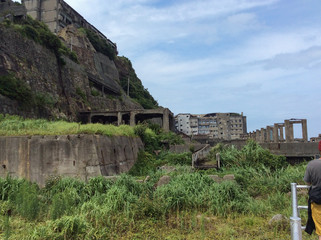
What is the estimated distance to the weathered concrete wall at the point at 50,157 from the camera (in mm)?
9281

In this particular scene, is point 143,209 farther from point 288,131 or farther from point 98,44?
point 98,44

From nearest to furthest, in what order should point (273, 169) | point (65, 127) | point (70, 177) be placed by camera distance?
1. point (70, 177)
2. point (65, 127)
3. point (273, 169)

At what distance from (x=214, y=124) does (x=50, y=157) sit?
79403 millimetres

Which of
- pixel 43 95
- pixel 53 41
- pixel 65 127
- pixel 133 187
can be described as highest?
pixel 53 41

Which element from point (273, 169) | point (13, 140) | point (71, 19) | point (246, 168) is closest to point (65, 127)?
point (13, 140)

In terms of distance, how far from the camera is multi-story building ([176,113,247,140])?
82000mm

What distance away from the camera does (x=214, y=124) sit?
85812 millimetres

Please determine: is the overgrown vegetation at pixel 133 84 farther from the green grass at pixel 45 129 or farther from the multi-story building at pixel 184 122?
the green grass at pixel 45 129

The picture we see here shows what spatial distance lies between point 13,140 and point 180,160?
292 inches

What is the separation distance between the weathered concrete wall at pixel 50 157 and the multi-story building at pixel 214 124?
7327 centimetres

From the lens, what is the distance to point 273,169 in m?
12.5

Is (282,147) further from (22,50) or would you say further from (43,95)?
(22,50)

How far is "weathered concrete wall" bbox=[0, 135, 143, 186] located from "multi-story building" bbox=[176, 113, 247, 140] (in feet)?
240

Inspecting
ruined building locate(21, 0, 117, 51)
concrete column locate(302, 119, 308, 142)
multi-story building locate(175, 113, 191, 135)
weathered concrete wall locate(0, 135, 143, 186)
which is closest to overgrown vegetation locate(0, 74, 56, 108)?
weathered concrete wall locate(0, 135, 143, 186)
